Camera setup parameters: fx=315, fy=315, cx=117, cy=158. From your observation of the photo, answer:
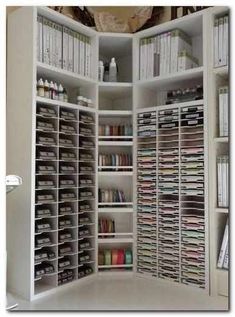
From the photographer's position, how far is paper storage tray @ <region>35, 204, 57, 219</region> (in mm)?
1577

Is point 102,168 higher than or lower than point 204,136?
lower

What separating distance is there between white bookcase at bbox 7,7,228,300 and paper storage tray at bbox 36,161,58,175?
1 cm

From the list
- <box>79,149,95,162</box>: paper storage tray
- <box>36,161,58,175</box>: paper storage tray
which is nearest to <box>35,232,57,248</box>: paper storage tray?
<box>36,161,58,175</box>: paper storage tray

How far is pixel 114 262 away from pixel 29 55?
1.27m

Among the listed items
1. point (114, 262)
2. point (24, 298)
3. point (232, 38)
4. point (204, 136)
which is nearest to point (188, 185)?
point (204, 136)

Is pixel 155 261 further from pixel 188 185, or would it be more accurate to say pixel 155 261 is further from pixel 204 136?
pixel 204 136

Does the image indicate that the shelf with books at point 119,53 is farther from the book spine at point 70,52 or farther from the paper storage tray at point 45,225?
the paper storage tray at point 45,225

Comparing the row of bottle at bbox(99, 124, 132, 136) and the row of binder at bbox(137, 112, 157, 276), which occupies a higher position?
the row of bottle at bbox(99, 124, 132, 136)

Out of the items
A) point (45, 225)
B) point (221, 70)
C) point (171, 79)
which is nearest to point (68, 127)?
point (45, 225)

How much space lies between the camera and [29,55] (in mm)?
1575

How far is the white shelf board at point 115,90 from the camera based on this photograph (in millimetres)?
1936

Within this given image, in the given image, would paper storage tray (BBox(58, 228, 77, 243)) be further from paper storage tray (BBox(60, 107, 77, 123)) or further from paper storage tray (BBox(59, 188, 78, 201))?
paper storage tray (BBox(60, 107, 77, 123))

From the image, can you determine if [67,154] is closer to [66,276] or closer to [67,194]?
[67,194]

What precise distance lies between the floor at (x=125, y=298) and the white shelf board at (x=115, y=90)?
1.15 metres
